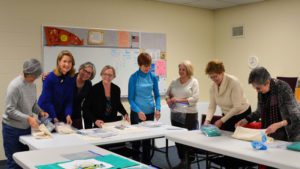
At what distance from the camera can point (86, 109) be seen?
3473mm

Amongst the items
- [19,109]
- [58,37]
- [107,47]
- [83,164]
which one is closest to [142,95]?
[19,109]

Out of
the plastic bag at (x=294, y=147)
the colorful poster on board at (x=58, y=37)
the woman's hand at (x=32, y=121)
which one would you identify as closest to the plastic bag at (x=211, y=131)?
the plastic bag at (x=294, y=147)

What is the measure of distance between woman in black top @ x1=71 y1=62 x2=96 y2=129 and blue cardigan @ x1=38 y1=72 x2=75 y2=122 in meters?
0.12

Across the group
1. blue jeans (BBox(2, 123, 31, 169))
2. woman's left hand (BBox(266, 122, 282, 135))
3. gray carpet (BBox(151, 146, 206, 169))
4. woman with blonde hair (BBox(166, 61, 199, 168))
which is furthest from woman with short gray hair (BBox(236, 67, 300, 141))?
blue jeans (BBox(2, 123, 31, 169))

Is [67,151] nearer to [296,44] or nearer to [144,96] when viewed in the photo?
[144,96]

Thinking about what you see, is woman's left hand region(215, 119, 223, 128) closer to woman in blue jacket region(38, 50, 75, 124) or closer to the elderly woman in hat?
woman in blue jacket region(38, 50, 75, 124)

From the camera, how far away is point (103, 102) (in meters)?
3.50

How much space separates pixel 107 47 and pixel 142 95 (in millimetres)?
1542

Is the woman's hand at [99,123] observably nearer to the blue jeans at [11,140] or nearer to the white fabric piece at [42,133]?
the white fabric piece at [42,133]

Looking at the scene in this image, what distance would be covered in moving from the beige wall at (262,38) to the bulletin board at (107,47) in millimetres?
1309

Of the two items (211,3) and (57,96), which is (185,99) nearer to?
(57,96)

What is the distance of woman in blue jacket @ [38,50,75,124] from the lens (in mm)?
3182

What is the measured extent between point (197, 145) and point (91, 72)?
141 centimetres

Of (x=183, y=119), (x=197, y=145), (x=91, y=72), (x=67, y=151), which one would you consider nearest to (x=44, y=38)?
(x=91, y=72)
